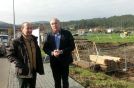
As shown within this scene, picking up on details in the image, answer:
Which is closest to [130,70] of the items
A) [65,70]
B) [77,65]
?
[77,65]

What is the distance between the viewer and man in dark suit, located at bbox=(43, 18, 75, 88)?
9461mm

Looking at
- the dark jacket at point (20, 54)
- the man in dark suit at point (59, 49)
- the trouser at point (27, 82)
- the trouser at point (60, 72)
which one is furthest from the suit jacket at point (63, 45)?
the dark jacket at point (20, 54)

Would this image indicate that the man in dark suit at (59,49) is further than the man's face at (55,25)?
Yes

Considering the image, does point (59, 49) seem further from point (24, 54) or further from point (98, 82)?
point (98, 82)

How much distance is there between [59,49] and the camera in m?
9.50

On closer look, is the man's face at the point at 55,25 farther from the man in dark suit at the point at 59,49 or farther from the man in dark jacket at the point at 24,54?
the man in dark jacket at the point at 24,54

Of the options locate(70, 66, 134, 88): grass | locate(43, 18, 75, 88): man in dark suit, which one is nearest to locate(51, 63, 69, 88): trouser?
locate(43, 18, 75, 88): man in dark suit

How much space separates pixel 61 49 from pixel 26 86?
140 centimetres

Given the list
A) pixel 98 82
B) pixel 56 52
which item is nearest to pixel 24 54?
pixel 56 52

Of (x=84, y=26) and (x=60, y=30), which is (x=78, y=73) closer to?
(x=60, y=30)

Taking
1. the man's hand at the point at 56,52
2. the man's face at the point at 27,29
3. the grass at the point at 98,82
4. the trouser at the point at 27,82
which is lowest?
the grass at the point at 98,82

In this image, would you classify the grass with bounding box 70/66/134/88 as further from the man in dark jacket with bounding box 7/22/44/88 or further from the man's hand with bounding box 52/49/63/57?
the man in dark jacket with bounding box 7/22/44/88

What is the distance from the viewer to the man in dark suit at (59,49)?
9.46m

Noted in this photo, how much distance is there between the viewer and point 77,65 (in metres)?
20.2
